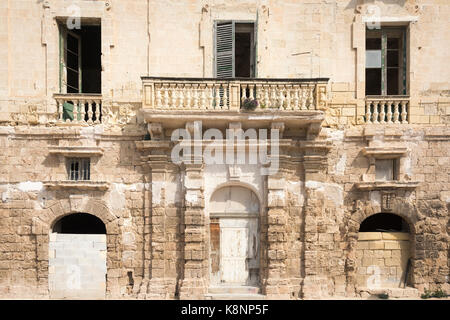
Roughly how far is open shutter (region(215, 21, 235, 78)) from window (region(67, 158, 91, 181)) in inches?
137

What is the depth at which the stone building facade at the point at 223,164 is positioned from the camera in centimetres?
994

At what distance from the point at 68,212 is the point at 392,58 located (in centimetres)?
834

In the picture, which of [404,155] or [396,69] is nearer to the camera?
[404,155]

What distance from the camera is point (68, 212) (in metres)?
10.0

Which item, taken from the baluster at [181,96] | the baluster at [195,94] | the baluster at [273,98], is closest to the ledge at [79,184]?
the baluster at [181,96]

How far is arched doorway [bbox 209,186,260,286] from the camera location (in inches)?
402

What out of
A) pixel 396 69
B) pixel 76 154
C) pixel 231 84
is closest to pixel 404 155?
pixel 396 69

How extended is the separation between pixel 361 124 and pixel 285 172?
2040mm

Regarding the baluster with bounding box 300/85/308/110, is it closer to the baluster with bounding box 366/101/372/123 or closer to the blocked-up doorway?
the baluster with bounding box 366/101/372/123

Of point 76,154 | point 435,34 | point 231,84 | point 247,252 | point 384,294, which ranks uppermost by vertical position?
point 435,34

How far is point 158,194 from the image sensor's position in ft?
33.0

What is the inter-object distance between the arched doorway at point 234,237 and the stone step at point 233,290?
5.8 inches

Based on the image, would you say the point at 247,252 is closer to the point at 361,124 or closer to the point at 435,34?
the point at 361,124

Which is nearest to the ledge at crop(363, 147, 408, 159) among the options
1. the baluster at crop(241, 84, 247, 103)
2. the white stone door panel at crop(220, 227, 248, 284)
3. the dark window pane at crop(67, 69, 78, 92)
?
the baluster at crop(241, 84, 247, 103)
